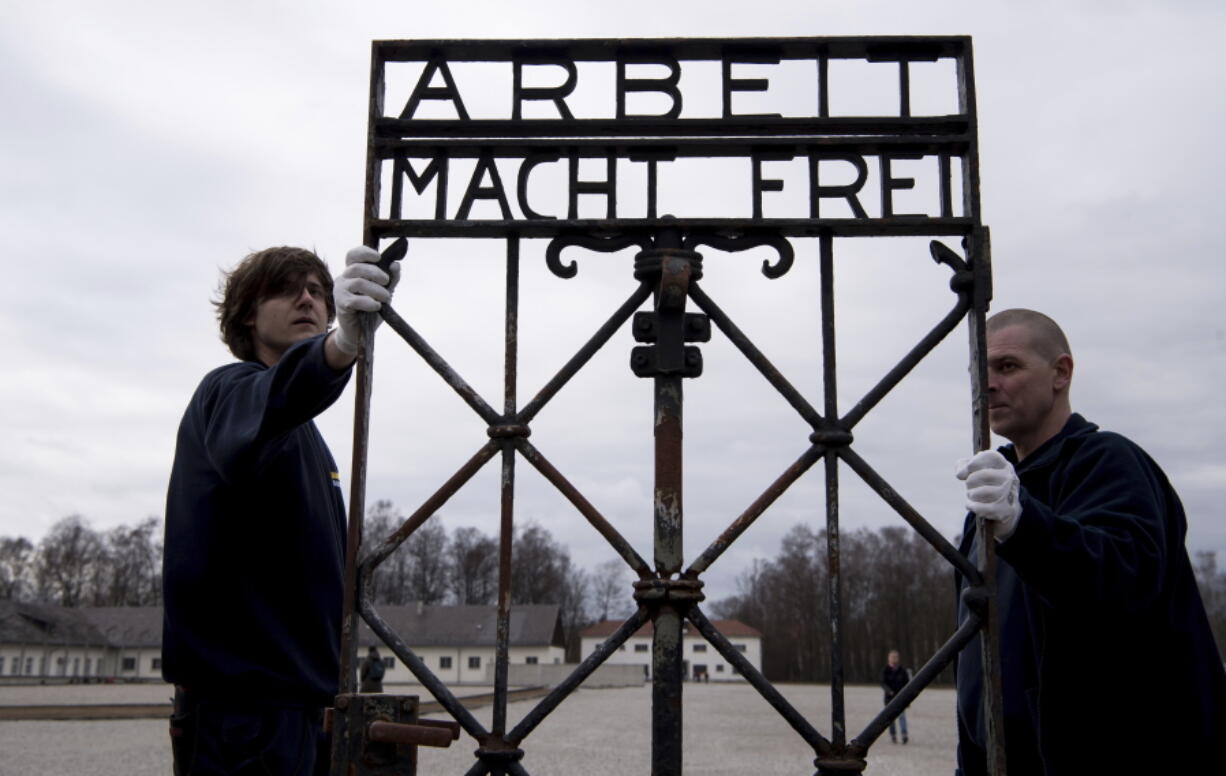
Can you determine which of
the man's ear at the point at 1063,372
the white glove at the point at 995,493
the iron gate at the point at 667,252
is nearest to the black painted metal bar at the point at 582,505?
the iron gate at the point at 667,252

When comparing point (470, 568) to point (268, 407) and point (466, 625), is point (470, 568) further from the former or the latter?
point (268, 407)

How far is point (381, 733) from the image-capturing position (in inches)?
91.7

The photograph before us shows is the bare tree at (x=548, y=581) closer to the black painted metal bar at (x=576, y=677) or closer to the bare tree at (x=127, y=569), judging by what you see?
the bare tree at (x=127, y=569)

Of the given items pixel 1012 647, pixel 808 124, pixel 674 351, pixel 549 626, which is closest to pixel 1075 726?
pixel 1012 647

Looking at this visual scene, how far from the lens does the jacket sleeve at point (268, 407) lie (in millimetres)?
2615

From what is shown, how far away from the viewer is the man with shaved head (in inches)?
96.6

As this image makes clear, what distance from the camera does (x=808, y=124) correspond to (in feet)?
9.51

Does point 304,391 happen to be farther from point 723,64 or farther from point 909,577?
point 909,577

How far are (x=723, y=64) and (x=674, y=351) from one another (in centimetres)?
82

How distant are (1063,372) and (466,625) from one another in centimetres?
6249

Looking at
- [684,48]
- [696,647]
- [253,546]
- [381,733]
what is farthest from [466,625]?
[381,733]

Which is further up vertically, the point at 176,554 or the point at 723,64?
the point at 723,64

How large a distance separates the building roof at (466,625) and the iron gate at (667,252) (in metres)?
60.0

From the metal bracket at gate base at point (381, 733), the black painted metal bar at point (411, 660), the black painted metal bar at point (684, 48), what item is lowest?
the metal bracket at gate base at point (381, 733)
